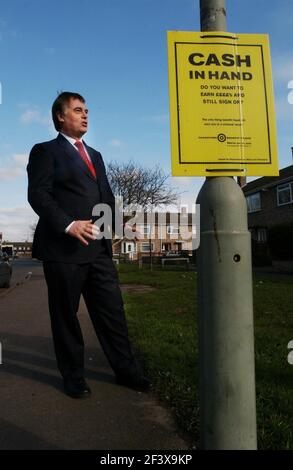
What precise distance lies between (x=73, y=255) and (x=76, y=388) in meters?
0.99

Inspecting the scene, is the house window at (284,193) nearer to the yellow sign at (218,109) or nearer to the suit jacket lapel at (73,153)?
the suit jacket lapel at (73,153)

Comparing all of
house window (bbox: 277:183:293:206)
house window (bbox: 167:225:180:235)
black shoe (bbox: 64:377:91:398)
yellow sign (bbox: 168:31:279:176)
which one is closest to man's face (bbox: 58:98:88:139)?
yellow sign (bbox: 168:31:279:176)

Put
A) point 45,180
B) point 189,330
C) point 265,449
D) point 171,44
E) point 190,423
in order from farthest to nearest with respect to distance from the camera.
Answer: point 189,330 < point 45,180 < point 190,423 < point 265,449 < point 171,44

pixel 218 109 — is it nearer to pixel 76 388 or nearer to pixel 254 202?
pixel 76 388

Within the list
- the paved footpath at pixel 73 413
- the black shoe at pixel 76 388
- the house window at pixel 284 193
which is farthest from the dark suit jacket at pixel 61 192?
the house window at pixel 284 193

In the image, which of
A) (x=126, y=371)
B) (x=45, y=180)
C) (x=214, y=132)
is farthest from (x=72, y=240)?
(x=214, y=132)

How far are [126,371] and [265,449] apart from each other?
134 centimetres

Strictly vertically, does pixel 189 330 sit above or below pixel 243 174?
below

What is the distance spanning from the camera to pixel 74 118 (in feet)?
11.1

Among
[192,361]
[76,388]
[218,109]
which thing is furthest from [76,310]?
[218,109]

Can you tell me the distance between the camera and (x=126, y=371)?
3.49 meters

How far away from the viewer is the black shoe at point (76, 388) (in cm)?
330

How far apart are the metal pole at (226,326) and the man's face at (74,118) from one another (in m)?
1.92
